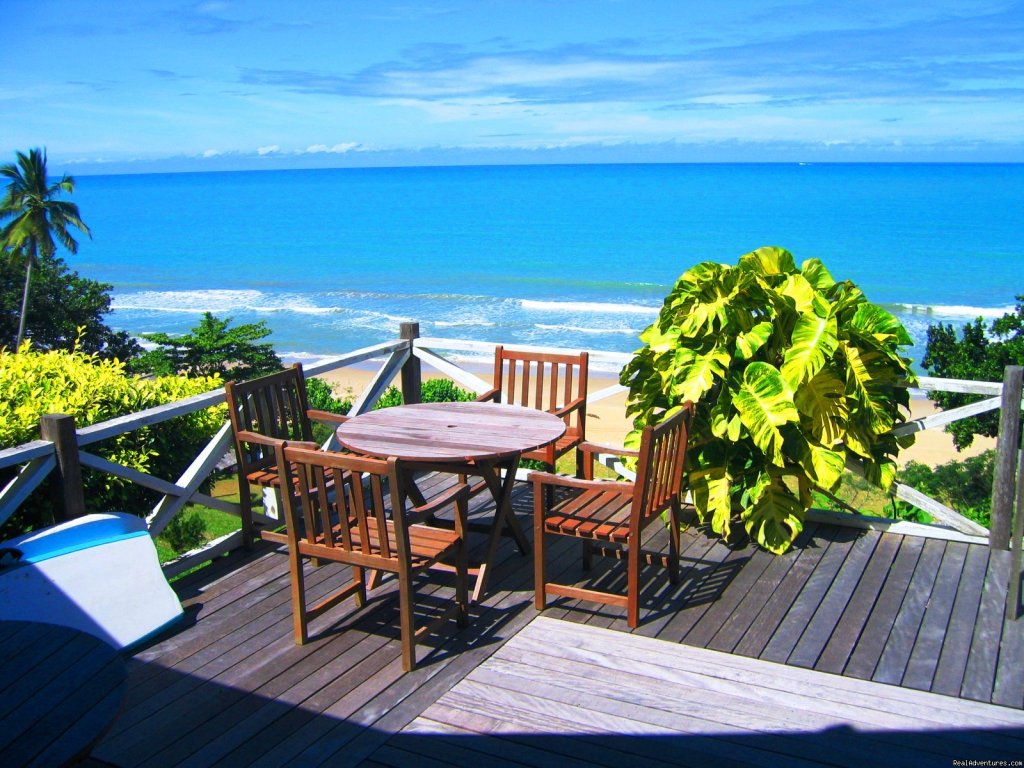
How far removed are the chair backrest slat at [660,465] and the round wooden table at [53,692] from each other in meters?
2.10

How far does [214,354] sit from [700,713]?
1702 centimetres

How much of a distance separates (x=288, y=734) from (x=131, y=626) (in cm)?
102

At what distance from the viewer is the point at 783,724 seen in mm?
3096

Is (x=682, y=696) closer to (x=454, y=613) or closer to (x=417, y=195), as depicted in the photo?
(x=454, y=613)

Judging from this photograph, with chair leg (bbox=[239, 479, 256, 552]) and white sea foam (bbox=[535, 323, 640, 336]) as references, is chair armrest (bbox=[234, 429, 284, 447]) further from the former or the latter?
white sea foam (bbox=[535, 323, 640, 336])

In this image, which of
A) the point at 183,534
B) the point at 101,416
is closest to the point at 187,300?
the point at 183,534

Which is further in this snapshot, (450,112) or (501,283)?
(450,112)

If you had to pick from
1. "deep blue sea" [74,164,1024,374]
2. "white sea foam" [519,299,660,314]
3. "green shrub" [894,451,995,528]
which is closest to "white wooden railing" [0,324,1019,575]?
"green shrub" [894,451,995,528]

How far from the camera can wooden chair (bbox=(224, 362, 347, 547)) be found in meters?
4.51

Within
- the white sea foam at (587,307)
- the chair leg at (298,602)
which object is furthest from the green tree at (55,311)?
the chair leg at (298,602)

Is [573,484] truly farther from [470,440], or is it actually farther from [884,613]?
[884,613]

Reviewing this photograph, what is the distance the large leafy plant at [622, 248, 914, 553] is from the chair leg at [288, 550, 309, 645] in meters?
2.02

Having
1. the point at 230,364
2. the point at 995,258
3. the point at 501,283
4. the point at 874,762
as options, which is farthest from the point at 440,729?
the point at 995,258

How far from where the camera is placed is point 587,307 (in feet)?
97.0
